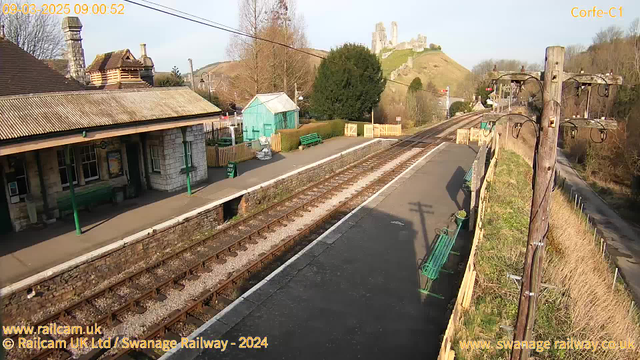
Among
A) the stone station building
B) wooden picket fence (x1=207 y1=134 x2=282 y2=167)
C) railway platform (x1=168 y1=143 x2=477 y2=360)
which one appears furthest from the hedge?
railway platform (x1=168 y1=143 x2=477 y2=360)

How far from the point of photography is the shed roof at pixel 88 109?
950 cm

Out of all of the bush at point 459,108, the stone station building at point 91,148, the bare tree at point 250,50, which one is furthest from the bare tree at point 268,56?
the bush at point 459,108

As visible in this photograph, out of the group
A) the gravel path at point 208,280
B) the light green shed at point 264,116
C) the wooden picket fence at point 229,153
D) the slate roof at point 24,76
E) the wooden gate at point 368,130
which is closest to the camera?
the gravel path at point 208,280

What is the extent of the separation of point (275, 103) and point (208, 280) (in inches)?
693

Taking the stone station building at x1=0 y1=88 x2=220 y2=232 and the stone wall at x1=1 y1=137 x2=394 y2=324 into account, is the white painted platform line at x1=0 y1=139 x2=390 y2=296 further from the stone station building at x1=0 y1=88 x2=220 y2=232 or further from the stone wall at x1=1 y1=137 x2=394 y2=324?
the stone station building at x1=0 y1=88 x2=220 y2=232

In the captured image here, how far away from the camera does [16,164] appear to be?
10656 mm

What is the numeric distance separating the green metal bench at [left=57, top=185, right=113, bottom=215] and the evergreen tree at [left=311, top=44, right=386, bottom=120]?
22.2m

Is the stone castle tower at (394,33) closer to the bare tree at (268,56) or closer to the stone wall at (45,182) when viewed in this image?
the bare tree at (268,56)

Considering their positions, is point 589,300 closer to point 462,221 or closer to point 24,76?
point 462,221

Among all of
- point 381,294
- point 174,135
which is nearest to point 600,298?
point 381,294

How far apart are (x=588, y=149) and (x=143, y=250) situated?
30.1 m

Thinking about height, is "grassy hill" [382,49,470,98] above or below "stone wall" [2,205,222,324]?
above

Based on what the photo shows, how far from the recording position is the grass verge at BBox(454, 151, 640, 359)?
22.3 ft

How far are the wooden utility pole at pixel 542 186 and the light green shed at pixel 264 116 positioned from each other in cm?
2057
